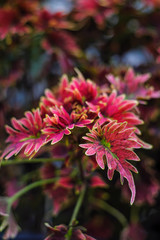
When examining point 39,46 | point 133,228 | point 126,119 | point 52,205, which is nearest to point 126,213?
point 133,228

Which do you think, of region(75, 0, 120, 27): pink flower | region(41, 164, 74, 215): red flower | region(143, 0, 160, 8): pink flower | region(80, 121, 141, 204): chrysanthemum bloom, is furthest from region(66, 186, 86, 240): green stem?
region(143, 0, 160, 8): pink flower

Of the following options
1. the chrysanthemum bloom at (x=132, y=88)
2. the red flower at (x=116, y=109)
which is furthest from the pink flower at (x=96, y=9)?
the red flower at (x=116, y=109)

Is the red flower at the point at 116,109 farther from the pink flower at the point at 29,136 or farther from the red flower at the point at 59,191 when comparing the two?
the red flower at the point at 59,191

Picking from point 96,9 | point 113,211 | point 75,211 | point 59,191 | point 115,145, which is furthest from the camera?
point 96,9

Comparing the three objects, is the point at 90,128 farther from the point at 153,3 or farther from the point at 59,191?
the point at 153,3

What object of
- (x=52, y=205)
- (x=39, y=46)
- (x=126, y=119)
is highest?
(x=39, y=46)

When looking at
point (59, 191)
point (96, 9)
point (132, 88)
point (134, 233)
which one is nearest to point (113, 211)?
point (134, 233)

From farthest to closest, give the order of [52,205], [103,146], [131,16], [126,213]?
1. [131,16]
2. [126,213]
3. [52,205]
4. [103,146]

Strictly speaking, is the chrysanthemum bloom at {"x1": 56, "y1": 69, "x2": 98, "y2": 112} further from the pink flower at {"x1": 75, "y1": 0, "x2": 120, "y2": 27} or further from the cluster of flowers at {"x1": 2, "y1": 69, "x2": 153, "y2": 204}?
the pink flower at {"x1": 75, "y1": 0, "x2": 120, "y2": 27}

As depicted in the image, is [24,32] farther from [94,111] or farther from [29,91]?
[94,111]
